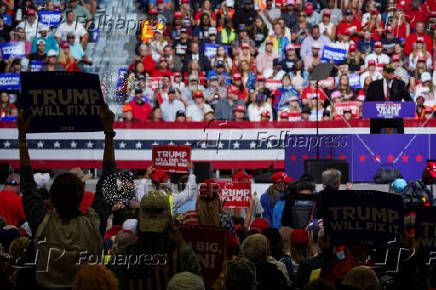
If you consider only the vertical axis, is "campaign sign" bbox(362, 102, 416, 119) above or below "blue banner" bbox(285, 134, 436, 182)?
above

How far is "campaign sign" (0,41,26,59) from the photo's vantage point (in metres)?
18.1

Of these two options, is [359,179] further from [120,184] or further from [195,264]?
[195,264]

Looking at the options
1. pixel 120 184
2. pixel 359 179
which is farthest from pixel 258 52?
pixel 120 184

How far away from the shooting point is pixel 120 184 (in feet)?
33.2

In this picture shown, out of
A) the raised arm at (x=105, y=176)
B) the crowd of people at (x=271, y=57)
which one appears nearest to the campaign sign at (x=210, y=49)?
the crowd of people at (x=271, y=57)

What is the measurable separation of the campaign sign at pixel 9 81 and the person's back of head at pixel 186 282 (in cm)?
1358

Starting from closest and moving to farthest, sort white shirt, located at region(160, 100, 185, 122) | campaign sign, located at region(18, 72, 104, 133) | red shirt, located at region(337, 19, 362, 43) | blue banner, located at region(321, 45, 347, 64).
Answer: campaign sign, located at region(18, 72, 104, 133) < white shirt, located at region(160, 100, 185, 122) < blue banner, located at region(321, 45, 347, 64) < red shirt, located at region(337, 19, 362, 43)

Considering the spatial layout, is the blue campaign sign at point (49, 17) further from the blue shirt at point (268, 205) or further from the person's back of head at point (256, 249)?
the person's back of head at point (256, 249)

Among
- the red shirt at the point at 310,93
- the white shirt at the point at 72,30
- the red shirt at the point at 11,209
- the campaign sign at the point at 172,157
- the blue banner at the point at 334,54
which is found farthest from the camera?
the white shirt at the point at 72,30

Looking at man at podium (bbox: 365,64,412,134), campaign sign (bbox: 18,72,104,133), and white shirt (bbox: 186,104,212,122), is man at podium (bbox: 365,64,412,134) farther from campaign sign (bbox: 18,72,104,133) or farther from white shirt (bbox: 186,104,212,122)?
campaign sign (bbox: 18,72,104,133)

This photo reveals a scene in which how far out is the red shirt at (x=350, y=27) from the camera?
18.4 meters

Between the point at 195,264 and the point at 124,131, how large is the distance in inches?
447

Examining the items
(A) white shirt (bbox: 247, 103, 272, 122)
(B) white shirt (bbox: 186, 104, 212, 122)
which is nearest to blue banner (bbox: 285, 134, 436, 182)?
(A) white shirt (bbox: 247, 103, 272, 122)

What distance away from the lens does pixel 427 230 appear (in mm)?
5738
